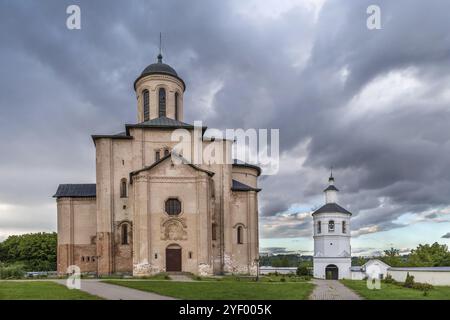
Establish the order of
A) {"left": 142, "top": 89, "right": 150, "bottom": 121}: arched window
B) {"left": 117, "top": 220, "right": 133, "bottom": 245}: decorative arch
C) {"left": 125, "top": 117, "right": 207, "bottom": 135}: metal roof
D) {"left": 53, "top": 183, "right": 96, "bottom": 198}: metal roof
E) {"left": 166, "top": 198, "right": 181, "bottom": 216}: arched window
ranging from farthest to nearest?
{"left": 142, "top": 89, "right": 150, "bottom": 121}: arched window, {"left": 53, "top": 183, "right": 96, "bottom": 198}: metal roof, {"left": 125, "top": 117, "right": 207, "bottom": 135}: metal roof, {"left": 117, "top": 220, "right": 133, "bottom": 245}: decorative arch, {"left": 166, "top": 198, "right": 181, "bottom": 216}: arched window

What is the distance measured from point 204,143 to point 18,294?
21.7 metres

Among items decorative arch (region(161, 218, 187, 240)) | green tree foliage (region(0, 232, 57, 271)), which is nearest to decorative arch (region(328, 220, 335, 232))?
decorative arch (region(161, 218, 187, 240))

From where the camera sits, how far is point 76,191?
35.6 m

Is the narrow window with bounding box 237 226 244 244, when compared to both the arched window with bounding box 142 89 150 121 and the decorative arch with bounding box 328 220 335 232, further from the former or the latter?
the decorative arch with bounding box 328 220 335 232

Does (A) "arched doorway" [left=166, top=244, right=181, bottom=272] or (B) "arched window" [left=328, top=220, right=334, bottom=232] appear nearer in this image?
(A) "arched doorway" [left=166, top=244, right=181, bottom=272]

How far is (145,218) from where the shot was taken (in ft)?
97.1

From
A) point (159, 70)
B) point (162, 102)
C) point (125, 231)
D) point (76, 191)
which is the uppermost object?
point (159, 70)

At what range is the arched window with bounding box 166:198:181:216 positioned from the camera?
99.8 feet

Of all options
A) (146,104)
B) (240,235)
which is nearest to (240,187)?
(240,235)

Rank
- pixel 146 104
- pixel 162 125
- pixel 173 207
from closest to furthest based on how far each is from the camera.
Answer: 1. pixel 173 207
2. pixel 162 125
3. pixel 146 104

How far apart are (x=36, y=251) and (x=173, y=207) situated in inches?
1403

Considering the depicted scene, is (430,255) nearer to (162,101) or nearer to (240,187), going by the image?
(240,187)

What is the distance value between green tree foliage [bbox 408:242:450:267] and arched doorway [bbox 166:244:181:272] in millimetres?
38399
